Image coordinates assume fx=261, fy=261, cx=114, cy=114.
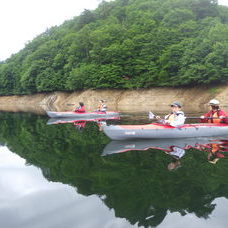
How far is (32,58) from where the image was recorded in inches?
3081

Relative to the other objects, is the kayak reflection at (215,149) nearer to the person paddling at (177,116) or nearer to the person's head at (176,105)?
the person paddling at (177,116)

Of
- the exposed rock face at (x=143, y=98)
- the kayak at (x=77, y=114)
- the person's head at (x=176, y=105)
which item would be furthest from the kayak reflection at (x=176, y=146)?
the exposed rock face at (x=143, y=98)

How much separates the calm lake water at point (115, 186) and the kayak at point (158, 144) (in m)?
0.04

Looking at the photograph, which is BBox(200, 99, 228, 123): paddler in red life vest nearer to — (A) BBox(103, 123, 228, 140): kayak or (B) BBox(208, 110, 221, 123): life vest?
(B) BBox(208, 110, 221, 123): life vest

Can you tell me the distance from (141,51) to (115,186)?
46.6 metres

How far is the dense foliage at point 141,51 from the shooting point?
4056cm

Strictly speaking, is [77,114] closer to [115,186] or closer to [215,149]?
[215,149]

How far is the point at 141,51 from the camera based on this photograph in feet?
166

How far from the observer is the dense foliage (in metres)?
40.6

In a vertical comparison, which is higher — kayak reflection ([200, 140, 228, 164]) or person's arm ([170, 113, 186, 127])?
person's arm ([170, 113, 186, 127])

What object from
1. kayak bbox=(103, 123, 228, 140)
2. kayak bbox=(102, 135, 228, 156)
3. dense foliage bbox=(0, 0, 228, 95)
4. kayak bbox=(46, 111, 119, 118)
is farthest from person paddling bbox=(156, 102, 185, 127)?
dense foliage bbox=(0, 0, 228, 95)

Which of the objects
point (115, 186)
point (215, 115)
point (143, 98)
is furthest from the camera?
point (143, 98)

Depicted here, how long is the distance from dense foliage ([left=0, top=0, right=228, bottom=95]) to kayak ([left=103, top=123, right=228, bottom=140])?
2694cm

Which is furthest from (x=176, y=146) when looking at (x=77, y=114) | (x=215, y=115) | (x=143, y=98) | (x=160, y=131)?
(x=143, y=98)
